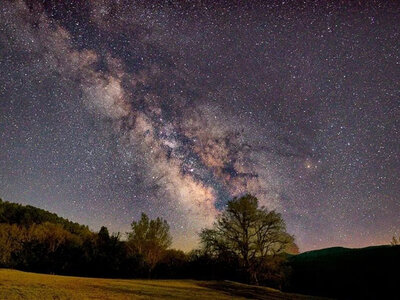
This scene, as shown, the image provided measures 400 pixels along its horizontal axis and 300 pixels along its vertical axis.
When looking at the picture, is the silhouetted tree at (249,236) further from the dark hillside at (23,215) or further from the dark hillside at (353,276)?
the dark hillside at (23,215)

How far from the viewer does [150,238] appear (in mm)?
52219

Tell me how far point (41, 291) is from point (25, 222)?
5192 cm

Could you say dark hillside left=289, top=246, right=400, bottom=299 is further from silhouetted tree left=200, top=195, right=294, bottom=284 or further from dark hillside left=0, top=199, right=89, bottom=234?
dark hillside left=0, top=199, right=89, bottom=234

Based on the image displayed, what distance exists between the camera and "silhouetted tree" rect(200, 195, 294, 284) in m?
36.5

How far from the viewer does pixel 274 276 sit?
34906 mm

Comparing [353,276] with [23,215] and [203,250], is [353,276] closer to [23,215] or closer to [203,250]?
[203,250]

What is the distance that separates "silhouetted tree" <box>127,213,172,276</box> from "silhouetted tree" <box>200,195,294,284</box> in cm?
1339

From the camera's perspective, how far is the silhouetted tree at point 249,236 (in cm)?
3647

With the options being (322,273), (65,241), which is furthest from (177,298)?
(322,273)

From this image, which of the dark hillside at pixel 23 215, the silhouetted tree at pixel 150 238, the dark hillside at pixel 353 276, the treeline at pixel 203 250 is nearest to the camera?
the treeline at pixel 203 250

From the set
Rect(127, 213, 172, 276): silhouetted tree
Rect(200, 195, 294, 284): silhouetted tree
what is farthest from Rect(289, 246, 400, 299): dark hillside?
Rect(127, 213, 172, 276): silhouetted tree

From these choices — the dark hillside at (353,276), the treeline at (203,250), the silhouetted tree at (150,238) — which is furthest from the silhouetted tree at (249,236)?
the silhouetted tree at (150,238)

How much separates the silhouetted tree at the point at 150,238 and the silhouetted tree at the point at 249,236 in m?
13.4

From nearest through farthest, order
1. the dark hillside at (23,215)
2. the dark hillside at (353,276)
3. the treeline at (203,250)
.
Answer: the treeline at (203,250) → the dark hillside at (353,276) → the dark hillside at (23,215)
